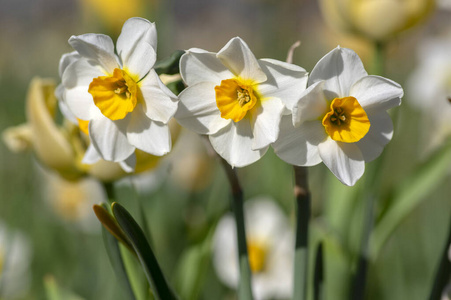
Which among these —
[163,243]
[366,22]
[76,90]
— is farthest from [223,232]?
[76,90]

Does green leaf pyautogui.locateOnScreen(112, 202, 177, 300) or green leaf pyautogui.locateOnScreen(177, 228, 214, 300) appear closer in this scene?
green leaf pyautogui.locateOnScreen(112, 202, 177, 300)

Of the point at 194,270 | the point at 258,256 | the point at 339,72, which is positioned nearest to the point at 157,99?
the point at 339,72

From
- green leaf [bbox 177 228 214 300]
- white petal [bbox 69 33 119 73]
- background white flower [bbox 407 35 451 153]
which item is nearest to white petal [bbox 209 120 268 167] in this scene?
white petal [bbox 69 33 119 73]

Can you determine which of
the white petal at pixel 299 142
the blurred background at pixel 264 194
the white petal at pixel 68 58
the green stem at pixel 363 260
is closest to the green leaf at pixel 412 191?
the blurred background at pixel 264 194

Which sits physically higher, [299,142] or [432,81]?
[299,142]

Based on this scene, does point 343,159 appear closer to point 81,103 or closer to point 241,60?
point 241,60

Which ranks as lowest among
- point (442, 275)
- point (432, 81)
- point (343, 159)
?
point (432, 81)

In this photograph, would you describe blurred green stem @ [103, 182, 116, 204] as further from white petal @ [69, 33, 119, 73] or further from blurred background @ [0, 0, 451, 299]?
white petal @ [69, 33, 119, 73]

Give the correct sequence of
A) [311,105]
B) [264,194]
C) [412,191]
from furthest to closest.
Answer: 1. [264,194]
2. [412,191]
3. [311,105]
